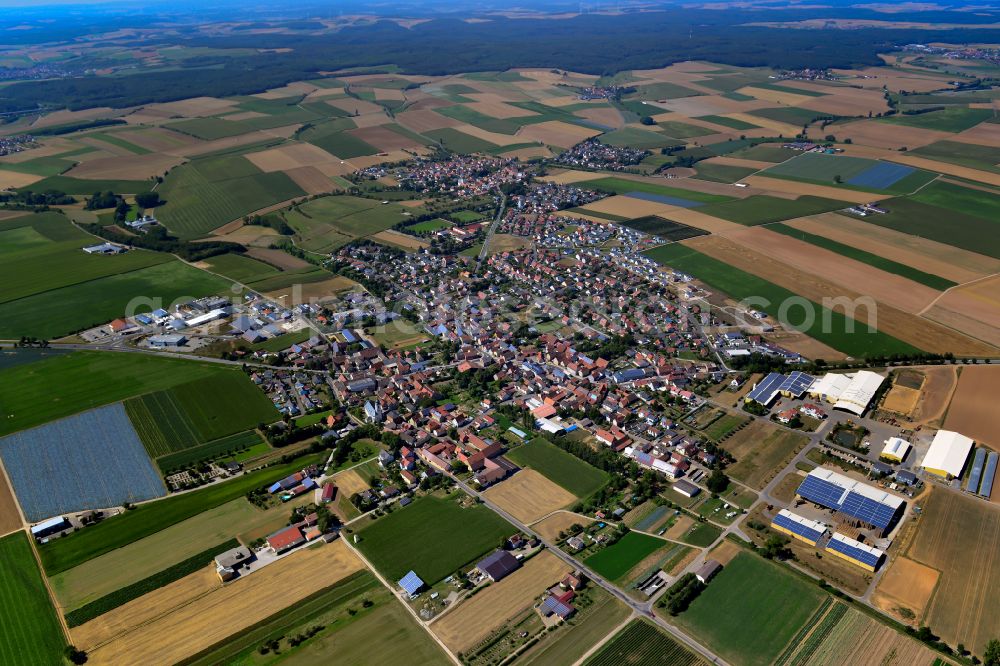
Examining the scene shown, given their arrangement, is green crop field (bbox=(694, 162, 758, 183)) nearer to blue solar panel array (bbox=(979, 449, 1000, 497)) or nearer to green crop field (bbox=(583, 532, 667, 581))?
blue solar panel array (bbox=(979, 449, 1000, 497))

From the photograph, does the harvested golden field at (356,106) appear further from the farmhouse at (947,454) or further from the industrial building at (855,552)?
the industrial building at (855,552)

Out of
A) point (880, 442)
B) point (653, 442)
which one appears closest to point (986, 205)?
point (880, 442)

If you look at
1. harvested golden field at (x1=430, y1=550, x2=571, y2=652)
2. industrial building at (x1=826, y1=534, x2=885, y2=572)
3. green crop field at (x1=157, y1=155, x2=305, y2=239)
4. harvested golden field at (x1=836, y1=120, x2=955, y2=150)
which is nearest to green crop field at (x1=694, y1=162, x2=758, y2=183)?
harvested golden field at (x1=836, y1=120, x2=955, y2=150)

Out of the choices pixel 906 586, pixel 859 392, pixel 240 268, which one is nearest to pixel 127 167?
pixel 240 268

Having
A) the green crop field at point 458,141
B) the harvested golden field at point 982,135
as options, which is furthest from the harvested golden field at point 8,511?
the harvested golden field at point 982,135

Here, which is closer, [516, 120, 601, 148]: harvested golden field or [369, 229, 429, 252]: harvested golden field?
[369, 229, 429, 252]: harvested golden field

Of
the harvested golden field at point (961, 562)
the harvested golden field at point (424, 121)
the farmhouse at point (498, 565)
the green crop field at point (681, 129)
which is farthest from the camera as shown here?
the harvested golden field at point (424, 121)
